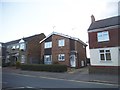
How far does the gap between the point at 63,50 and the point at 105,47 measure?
11.7 meters

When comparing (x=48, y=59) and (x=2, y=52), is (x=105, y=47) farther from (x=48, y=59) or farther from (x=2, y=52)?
(x=2, y=52)

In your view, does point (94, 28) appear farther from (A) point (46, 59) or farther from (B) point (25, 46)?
(B) point (25, 46)

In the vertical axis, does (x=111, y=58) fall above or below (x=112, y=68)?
above

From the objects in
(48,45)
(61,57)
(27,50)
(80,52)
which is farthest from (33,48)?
(80,52)

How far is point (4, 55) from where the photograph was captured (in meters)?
50.5

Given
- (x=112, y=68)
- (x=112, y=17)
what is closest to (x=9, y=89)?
(x=112, y=68)

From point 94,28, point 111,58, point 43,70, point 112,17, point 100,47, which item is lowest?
point 43,70

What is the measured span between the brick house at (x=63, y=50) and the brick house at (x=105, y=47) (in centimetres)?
843

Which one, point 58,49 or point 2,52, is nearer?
Answer: point 58,49

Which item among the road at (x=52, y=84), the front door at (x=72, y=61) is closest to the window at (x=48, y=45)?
the front door at (x=72, y=61)

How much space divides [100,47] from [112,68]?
337 centimetres

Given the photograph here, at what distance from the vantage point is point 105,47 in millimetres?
22219

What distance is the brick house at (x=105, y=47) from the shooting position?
69.9 ft

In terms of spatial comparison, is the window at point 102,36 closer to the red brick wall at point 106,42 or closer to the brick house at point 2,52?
the red brick wall at point 106,42
